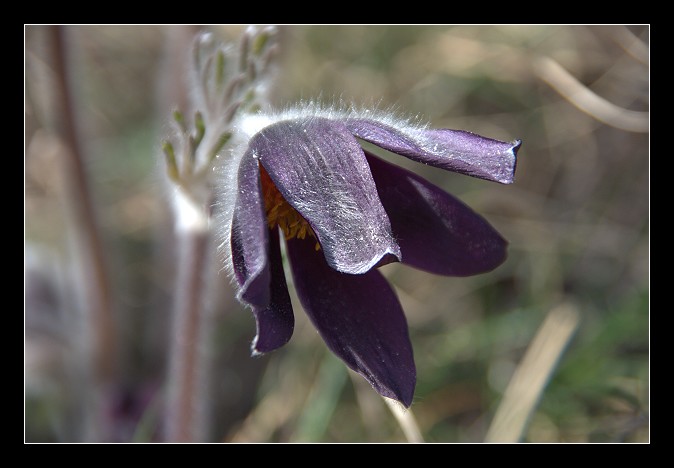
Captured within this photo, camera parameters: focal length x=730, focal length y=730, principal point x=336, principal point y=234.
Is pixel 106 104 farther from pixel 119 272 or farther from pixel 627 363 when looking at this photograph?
pixel 627 363

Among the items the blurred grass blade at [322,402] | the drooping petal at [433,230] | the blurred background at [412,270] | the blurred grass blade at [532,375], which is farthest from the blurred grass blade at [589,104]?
the drooping petal at [433,230]

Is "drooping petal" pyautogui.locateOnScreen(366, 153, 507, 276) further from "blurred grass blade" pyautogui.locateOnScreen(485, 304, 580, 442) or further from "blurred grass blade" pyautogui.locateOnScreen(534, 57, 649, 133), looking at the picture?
"blurred grass blade" pyautogui.locateOnScreen(534, 57, 649, 133)

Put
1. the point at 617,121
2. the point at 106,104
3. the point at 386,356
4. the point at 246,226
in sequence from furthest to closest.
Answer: the point at 106,104
the point at 617,121
the point at 386,356
the point at 246,226

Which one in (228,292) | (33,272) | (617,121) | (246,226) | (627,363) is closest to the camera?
(246,226)

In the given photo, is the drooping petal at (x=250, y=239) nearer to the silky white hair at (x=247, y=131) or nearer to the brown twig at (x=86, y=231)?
the silky white hair at (x=247, y=131)

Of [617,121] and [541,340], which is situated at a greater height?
[617,121]

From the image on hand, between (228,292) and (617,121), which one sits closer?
Result: (228,292)
